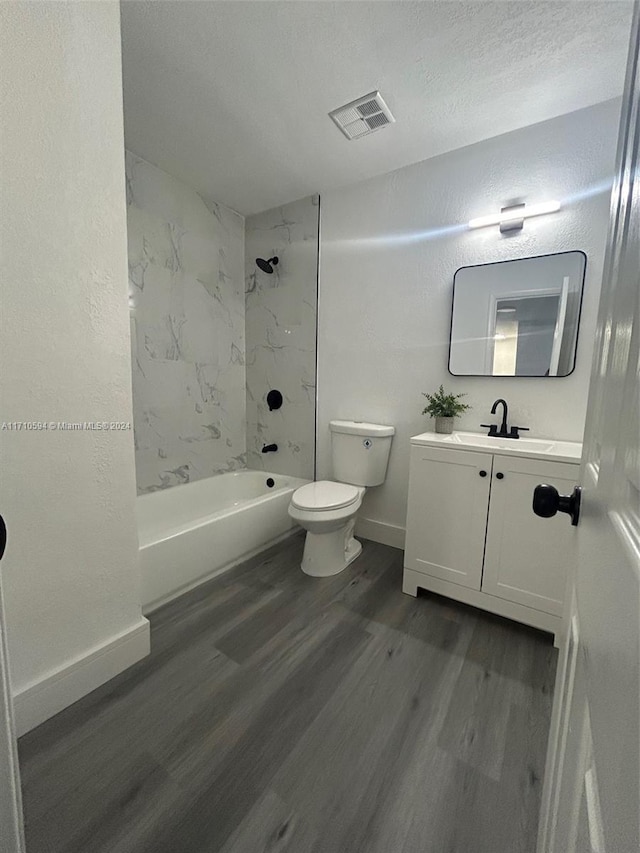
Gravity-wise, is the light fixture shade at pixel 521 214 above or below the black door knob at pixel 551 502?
above

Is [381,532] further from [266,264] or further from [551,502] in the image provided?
[266,264]

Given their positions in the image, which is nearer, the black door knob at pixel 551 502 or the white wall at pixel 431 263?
the black door knob at pixel 551 502

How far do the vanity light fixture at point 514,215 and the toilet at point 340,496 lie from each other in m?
1.29

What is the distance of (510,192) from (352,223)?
979 mm

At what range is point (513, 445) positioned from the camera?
1.66 metres

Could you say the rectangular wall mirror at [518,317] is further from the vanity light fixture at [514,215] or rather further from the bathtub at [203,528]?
the bathtub at [203,528]

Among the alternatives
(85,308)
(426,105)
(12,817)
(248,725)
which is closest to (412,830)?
(248,725)

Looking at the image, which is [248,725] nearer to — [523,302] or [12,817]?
[12,817]

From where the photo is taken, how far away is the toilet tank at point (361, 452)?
7.47ft

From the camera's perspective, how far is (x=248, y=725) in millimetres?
1152

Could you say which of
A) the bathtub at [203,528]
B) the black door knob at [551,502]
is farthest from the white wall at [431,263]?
the black door knob at [551,502]

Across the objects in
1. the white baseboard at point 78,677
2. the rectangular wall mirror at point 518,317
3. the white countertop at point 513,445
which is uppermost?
the rectangular wall mirror at point 518,317

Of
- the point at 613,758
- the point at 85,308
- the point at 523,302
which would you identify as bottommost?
the point at 613,758

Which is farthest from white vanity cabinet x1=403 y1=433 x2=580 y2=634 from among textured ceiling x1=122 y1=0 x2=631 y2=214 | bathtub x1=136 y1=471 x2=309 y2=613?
textured ceiling x1=122 y1=0 x2=631 y2=214
